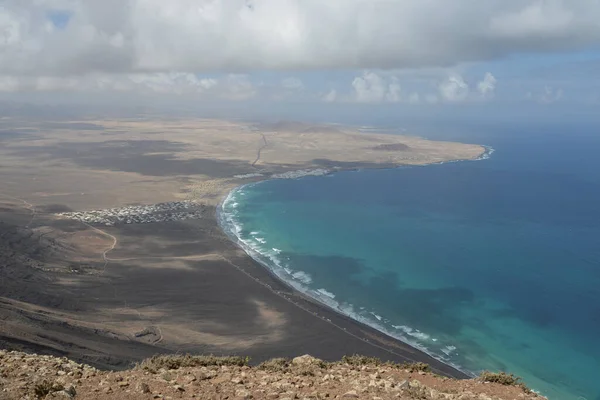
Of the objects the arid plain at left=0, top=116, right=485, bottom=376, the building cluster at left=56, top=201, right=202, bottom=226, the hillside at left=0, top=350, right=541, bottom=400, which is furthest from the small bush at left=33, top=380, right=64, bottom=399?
the building cluster at left=56, top=201, right=202, bottom=226

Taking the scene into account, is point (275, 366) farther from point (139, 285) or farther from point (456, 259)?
point (456, 259)

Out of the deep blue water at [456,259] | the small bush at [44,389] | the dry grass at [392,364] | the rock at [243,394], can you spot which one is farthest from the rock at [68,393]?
the deep blue water at [456,259]

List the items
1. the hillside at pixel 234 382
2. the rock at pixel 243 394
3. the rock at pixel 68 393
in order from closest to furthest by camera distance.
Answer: the rock at pixel 68 393 → the rock at pixel 243 394 → the hillside at pixel 234 382

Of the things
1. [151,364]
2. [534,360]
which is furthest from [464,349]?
[151,364]

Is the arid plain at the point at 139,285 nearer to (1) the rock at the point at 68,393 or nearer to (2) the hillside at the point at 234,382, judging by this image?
(2) the hillside at the point at 234,382

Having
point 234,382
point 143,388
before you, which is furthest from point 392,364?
point 143,388

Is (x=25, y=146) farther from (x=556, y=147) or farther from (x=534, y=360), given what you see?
(x=556, y=147)

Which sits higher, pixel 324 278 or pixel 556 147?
pixel 556 147
